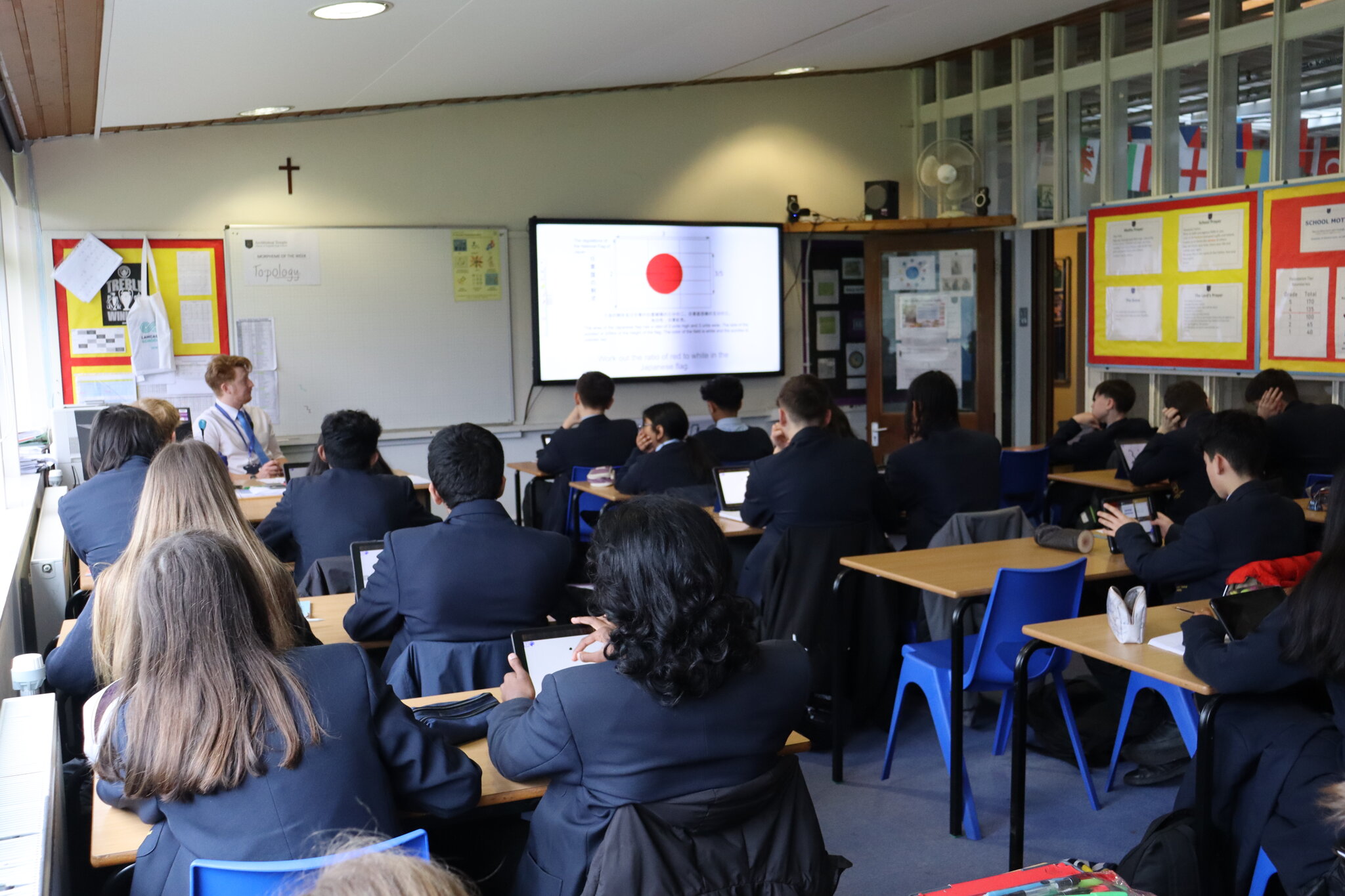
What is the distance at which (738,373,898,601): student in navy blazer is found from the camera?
416 centimetres

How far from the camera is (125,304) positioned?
661cm

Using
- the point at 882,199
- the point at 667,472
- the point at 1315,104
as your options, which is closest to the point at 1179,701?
the point at 667,472

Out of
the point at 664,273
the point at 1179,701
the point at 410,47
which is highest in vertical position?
the point at 410,47

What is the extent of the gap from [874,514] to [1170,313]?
10.6 ft

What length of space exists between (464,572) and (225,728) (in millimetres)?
1159

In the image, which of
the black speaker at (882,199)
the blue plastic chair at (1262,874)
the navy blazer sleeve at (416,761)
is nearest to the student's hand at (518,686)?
the navy blazer sleeve at (416,761)

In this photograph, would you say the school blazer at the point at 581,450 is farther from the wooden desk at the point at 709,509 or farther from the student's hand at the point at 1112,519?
the student's hand at the point at 1112,519

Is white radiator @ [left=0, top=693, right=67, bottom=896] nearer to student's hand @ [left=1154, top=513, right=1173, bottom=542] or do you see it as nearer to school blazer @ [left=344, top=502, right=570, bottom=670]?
school blazer @ [left=344, top=502, right=570, bottom=670]

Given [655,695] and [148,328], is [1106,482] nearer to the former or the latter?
[655,695]

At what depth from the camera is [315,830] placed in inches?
69.1

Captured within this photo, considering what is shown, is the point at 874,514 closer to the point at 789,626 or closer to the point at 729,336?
the point at 789,626

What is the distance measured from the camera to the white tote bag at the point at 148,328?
6617 mm

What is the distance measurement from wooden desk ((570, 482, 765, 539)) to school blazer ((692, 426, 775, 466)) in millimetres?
496

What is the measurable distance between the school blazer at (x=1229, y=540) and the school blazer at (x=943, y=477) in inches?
47.9
